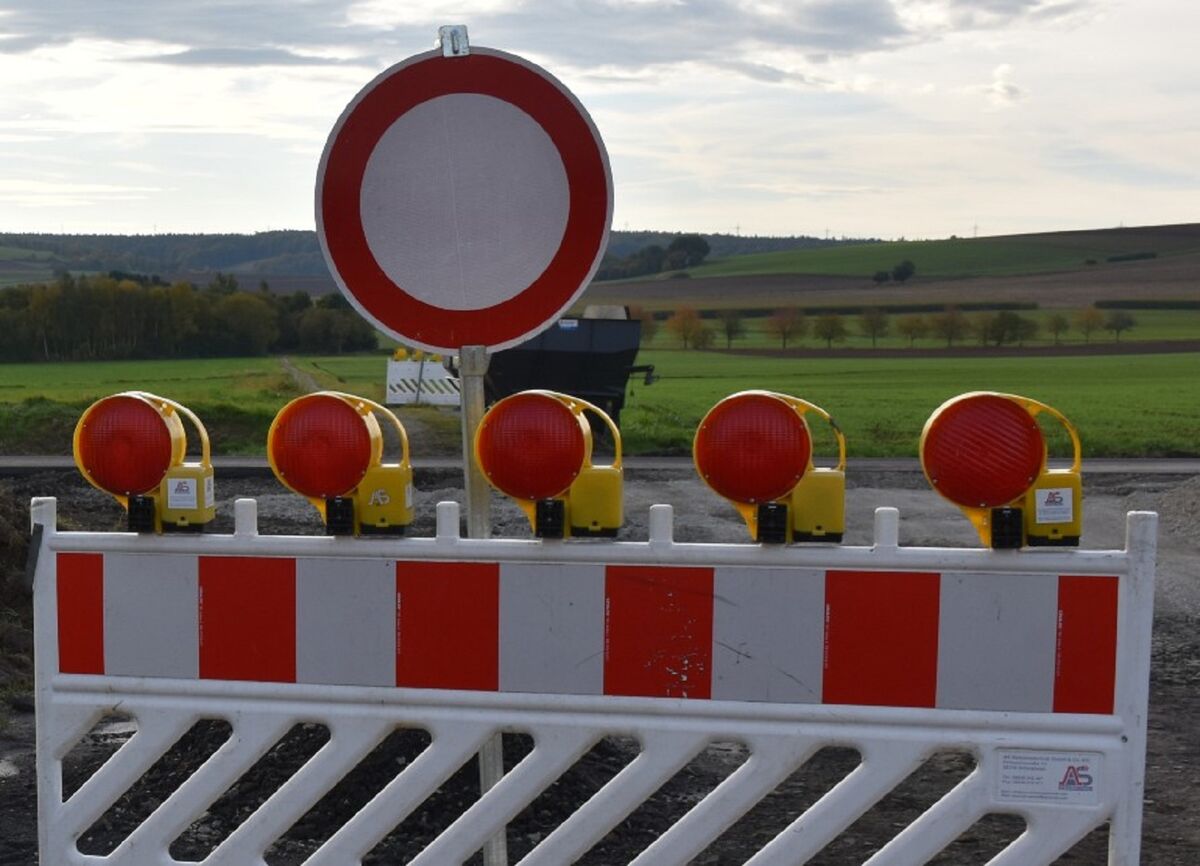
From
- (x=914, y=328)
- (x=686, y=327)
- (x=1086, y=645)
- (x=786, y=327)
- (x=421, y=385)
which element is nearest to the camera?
(x=1086, y=645)

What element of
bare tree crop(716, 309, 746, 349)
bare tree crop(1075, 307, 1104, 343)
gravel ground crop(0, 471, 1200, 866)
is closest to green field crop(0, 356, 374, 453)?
gravel ground crop(0, 471, 1200, 866)

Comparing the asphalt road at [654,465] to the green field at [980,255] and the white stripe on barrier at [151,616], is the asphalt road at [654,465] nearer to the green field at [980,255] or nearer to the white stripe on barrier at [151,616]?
the white stripe on barrier at [151,616]

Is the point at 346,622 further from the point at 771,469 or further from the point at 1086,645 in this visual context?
the point at 1086,645

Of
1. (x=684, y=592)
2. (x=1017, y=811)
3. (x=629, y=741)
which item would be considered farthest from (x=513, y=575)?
(x=629, y=741)

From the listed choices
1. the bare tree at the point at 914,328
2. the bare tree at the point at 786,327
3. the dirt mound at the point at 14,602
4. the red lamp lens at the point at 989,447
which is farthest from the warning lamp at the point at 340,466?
the bare tree at the point at 914,328

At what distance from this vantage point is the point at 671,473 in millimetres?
17703

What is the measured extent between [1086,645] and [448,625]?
4.20ft

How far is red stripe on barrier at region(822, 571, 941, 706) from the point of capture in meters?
2.92

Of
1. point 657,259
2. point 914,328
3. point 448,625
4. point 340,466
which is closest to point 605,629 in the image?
point 448,625

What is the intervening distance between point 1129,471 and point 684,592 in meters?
16.7

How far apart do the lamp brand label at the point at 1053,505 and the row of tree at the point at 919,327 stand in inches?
2764

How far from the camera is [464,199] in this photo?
327cm

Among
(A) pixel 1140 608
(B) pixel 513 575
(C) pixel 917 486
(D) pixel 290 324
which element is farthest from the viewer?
(D) pixel 290 324

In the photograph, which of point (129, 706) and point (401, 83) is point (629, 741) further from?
point (401, 83)
